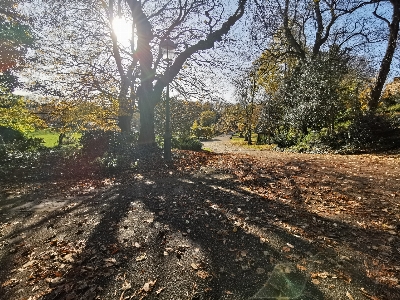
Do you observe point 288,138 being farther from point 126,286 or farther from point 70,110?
point 126,286

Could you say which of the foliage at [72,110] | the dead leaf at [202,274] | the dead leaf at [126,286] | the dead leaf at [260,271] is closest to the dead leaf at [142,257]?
the dead leaf at [126,286]

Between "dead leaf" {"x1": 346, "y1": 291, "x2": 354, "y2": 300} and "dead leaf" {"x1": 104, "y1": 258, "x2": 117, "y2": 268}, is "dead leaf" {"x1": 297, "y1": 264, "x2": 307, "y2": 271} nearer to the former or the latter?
"dead leaf" {"x1": 346, "y1": 291, "x2": 354, "y2": 300}

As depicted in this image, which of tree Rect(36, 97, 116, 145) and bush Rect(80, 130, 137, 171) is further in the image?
tree Rect(36, 97, 116, 145)

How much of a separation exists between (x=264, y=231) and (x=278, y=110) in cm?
2291

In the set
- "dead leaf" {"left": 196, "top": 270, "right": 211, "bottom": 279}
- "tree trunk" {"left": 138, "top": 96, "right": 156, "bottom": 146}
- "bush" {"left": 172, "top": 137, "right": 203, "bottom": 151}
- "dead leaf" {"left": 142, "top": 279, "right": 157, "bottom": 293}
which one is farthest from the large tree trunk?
"dead leaf" {"left": 142, "top": 279, "right": 157, "bottom": 293}

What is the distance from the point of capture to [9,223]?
4949 mm

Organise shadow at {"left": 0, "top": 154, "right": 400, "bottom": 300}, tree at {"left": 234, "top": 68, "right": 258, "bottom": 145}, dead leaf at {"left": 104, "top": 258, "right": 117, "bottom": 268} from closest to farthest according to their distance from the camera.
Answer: shadow at {"left": 0, "top": 154, "right": 400, "bottom": 300}, dead leaf at {"left": 104, "top": 258, "right": 117, "bottom": 268}, tree at {"left": 234, "top": 68, "right": 258, "bottom": 145}

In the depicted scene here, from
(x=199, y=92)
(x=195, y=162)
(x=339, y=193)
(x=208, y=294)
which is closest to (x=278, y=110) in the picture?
(x=199, y=92)

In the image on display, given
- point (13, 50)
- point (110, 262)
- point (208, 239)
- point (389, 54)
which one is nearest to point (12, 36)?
point (13, 50)

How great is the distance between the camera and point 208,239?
391 centimetres

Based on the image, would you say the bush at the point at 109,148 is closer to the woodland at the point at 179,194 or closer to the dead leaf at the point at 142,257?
the woodland at the point at 179,194

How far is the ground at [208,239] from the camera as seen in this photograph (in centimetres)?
289

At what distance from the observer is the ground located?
289cm

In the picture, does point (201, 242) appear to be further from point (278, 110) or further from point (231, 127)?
point (231, 127)
